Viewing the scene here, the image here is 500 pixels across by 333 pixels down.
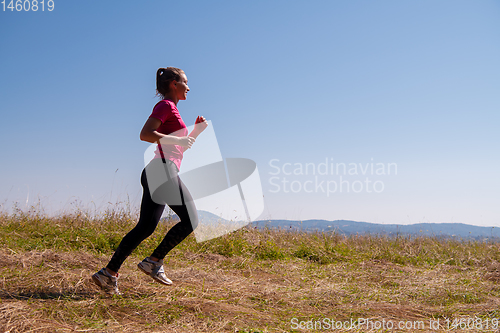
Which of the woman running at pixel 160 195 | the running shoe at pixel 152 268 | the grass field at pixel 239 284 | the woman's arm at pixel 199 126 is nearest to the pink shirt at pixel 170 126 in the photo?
the woman running at pixel 160 195

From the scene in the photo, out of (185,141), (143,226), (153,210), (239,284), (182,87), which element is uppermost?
(182,87)

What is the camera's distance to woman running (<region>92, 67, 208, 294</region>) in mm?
2709

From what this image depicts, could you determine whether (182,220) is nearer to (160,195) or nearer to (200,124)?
(160,195)

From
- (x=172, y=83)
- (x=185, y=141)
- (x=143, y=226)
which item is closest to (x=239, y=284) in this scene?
(x=143, y=226)

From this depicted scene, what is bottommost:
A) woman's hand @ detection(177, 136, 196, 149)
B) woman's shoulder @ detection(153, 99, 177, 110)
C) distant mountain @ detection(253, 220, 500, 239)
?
distant mountain @ detection(253, 220, 500, 239)

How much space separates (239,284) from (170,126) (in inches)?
73.5

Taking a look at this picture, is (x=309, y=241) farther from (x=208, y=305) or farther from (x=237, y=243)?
(x=208, y=305)

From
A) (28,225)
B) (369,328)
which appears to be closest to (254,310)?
(369,328)

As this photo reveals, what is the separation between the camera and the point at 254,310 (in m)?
2.68

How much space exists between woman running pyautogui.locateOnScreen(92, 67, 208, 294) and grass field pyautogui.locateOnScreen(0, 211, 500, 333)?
27cm

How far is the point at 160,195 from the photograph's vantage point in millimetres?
2725

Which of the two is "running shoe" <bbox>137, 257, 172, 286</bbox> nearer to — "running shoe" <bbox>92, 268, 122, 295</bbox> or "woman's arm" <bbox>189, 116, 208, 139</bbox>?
"running shoe" <bbox>92, 268, 122, 295</bbox>

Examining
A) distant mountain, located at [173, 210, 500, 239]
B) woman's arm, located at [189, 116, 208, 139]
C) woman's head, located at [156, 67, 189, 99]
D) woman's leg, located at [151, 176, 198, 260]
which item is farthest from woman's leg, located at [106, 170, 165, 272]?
distant mountain, located at [173, 210, 500, 239]

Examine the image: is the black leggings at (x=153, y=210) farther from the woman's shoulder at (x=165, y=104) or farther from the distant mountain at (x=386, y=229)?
the distant mountain at (x=386, y=229)
